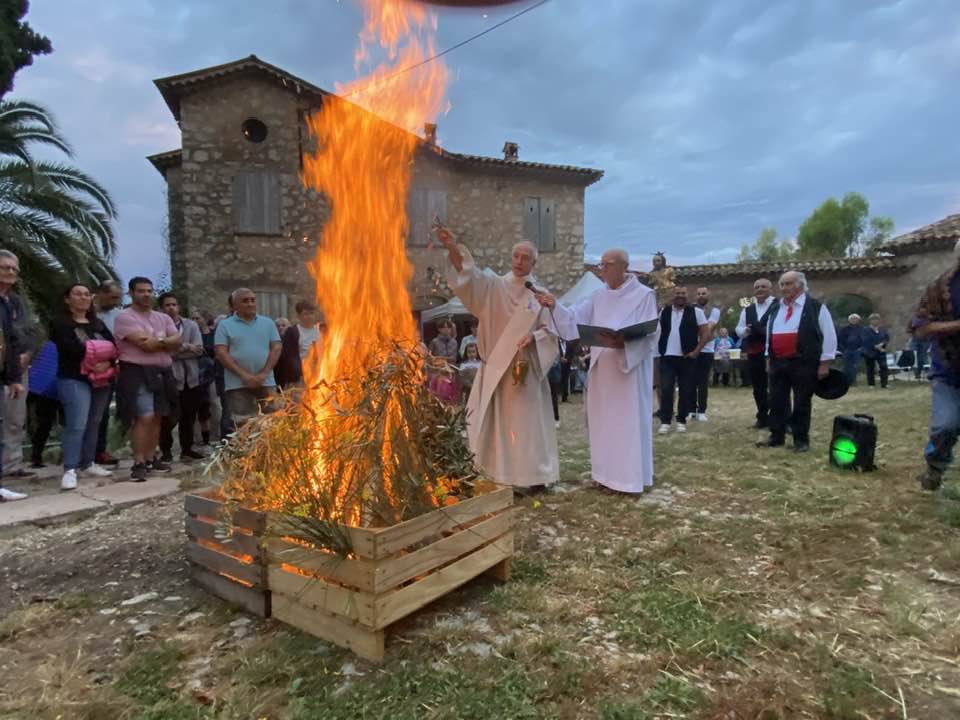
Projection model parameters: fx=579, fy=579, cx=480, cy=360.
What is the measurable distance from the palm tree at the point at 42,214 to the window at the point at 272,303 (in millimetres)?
5256

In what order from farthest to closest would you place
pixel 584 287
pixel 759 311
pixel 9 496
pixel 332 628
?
pixel 584 287 < pixel 759 311 < pixel 9 496 < pixel 332 628

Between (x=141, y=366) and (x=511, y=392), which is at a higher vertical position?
(x=141, y=366)

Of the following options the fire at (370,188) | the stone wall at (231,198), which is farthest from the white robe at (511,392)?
the stone wall at (231,198)

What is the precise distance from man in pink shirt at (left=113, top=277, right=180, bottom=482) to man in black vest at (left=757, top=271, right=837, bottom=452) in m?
6.77

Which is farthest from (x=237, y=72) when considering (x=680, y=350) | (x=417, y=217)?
(x=680, y=350)

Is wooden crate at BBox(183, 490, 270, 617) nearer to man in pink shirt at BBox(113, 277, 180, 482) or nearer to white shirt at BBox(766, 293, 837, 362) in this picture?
man in pink shirt at BBox(113, 277, 180, 482)

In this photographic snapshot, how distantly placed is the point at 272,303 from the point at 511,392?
13.1 metres

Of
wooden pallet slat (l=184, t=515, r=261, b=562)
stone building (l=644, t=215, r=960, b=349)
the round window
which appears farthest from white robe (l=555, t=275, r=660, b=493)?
stone building (l=644, t=215, r=960, b=349)

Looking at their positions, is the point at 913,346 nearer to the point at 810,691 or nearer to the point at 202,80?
the point at 810,691

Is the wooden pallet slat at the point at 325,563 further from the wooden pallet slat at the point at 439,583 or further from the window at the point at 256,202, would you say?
the window at the point at 256,202

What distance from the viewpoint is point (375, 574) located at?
96.7 inches

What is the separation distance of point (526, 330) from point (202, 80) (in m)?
14.9

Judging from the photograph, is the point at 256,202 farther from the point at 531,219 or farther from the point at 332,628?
the point at 332,628

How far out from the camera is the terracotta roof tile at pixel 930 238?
2108 centimetres
